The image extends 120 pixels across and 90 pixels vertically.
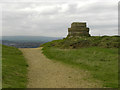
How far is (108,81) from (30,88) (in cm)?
695

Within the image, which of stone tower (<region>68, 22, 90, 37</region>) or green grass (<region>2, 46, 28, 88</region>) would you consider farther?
stone tower (<region>68, 22, 90, 37</region>)

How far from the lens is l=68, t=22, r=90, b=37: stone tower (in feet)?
153

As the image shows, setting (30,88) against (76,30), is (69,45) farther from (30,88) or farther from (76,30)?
(30,88)

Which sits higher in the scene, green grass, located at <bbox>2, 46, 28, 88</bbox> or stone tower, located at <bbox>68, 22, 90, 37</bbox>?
stone tower, located at <bbox>68, 22, 90, 37</bbox>

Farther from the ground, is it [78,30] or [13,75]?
[78,30]

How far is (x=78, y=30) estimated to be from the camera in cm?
4675

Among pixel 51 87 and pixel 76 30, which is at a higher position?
pixel 76 30

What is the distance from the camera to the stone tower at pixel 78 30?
46.5 m

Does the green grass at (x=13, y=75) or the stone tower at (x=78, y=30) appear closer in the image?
the green grass at (x=13, y=75)

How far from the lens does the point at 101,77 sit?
1294cm

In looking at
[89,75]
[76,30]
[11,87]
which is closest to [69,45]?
[76,30]

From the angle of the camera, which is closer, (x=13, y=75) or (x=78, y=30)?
(x=13, y=75)

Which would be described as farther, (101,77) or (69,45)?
(69,45)

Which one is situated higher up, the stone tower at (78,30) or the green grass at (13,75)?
the stone tower at (78,30)
